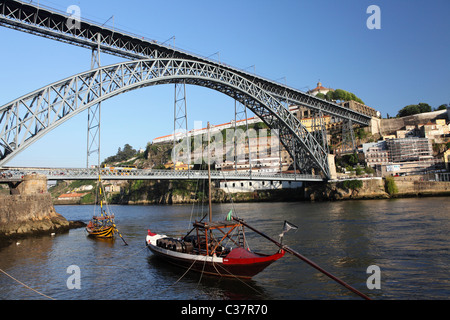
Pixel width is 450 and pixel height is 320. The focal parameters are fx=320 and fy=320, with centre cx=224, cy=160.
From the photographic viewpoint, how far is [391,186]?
172ft

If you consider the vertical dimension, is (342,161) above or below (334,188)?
above

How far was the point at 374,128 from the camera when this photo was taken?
3120 inches

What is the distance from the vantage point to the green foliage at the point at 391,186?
52.0m

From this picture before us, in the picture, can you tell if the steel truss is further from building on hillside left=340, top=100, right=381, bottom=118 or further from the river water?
building on hillside left=340, top=100, right=381, bottom=118

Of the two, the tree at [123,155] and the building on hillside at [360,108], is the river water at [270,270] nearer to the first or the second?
the building on hillside at [360,108]

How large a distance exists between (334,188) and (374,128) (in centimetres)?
3012

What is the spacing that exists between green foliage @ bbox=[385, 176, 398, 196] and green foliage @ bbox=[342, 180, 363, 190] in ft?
13.1

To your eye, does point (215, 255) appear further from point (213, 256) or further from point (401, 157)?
point (401, 157)

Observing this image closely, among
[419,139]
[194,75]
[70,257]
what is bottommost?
[70,257]

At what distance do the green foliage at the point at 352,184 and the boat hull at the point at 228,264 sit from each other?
46205 mm

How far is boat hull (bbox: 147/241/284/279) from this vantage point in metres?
12.5

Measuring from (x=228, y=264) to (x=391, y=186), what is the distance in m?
47.6
